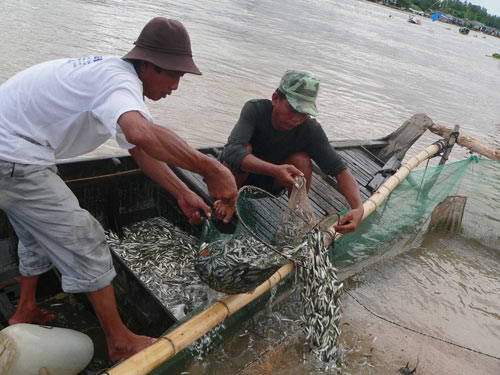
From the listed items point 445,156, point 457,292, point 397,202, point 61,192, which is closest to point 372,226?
point 397,202

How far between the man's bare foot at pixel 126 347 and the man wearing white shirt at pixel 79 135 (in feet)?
0.82

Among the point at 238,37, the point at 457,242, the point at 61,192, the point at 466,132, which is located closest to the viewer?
the point at 61,192

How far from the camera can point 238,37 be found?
22219mm

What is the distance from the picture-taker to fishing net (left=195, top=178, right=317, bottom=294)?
9.38ft

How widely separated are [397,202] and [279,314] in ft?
8.61

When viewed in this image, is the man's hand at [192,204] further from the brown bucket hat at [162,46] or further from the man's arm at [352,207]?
the man's arm at [352,207]

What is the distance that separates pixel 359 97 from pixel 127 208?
1386 cm

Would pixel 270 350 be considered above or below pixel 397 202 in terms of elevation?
below

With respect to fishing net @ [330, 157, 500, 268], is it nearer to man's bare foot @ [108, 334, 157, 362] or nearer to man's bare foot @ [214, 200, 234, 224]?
man's bare foot @ [214, 200, 234, 224]

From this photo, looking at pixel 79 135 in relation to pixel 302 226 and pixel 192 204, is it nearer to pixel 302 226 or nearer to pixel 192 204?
pixel 192 204

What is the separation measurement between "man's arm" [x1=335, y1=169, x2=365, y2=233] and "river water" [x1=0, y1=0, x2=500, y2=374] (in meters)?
1.10

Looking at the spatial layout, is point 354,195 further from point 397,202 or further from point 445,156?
point 445,156

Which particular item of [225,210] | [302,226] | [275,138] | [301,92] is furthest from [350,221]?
[225,210]

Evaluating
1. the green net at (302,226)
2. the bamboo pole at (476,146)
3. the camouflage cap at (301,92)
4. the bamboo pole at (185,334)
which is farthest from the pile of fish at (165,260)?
the bamboo pole at (476,146)
